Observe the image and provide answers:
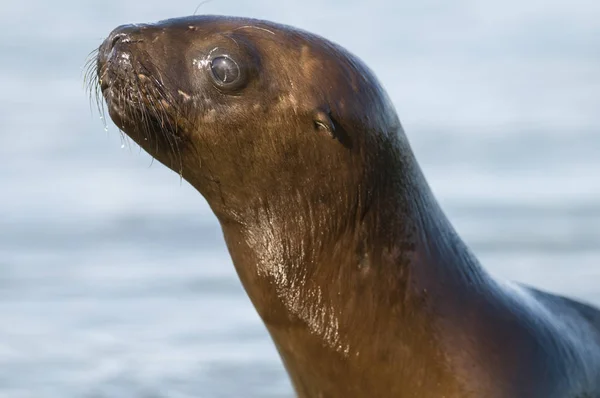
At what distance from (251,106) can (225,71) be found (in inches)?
7.5

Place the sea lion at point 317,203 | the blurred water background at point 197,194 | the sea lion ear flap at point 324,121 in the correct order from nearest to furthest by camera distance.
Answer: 1. the sea lion ear flap at point 324,121
2. the sea lion at point 317,203
3. the blurred water background at point 197,194

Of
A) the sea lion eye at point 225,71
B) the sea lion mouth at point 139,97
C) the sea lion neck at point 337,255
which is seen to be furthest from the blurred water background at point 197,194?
the sea lion neck at point 337,255

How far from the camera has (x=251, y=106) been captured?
23.8ft

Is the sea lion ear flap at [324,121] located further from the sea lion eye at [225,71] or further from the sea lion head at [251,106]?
the sea lion eye at [225,71]

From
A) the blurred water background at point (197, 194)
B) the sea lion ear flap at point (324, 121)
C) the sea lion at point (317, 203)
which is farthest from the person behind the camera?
the blurred water background at point (197, 194)

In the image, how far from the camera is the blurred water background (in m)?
11.5

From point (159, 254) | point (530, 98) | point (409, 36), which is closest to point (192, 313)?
point (159, 254)

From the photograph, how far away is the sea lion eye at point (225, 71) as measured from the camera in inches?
285

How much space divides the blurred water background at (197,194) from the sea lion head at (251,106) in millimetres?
275

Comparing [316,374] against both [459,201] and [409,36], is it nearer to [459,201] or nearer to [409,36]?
[459,201]

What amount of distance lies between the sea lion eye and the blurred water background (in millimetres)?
508

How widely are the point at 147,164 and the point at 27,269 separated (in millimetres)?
2862

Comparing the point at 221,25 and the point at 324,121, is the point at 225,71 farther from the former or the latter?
the point at 324,121

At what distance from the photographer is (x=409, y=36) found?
2223 centimetres
